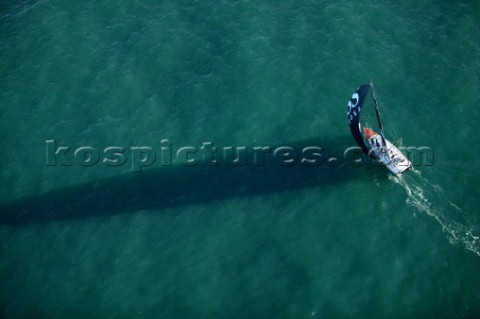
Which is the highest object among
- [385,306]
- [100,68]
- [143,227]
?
[100,68]

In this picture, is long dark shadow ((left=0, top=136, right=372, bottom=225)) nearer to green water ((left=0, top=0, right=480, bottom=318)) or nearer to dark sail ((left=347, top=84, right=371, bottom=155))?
green water ((left=0, top=0, right=480, bottom=318))

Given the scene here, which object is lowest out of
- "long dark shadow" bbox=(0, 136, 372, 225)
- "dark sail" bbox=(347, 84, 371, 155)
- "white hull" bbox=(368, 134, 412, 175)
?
"long dark shadow" bbox=(0, 136, 372, 225)

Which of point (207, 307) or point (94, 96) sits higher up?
point (94, 96)

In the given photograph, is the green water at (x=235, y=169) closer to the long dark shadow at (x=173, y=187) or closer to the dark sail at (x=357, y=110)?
the long dark shadow at (x=173, y=187)

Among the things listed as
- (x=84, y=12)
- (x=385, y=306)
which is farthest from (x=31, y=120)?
(x=385, y=306)

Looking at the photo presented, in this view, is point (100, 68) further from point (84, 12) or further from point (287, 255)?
point (287, 255)

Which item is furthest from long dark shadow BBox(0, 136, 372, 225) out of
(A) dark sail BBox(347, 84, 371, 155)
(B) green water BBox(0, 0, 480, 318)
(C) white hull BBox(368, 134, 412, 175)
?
(A) dark sail BBox(347, 84, 371, 155)
